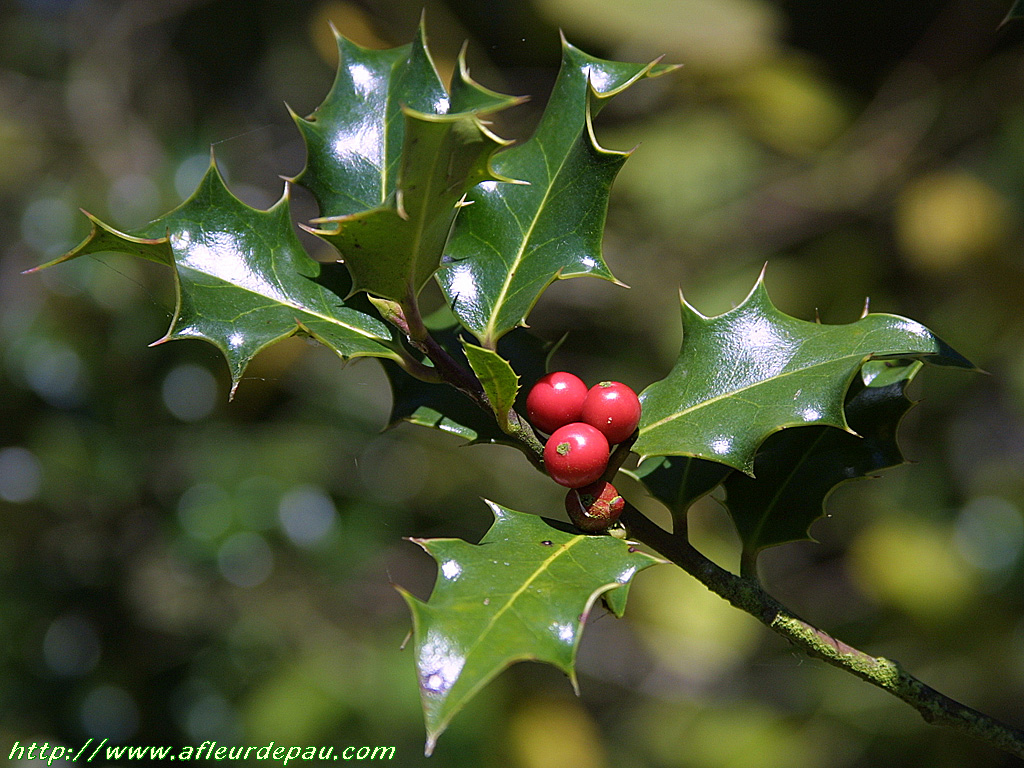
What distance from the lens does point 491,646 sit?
44 centimetres

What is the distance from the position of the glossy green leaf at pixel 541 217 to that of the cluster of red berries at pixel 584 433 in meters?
0.06

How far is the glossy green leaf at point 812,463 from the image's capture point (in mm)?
656

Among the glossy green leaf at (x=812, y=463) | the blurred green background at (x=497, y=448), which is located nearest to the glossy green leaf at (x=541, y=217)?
the glossy green leaf at (x=812, y=463)

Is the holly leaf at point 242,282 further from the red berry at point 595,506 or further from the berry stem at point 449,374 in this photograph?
the red berry at point 595,506

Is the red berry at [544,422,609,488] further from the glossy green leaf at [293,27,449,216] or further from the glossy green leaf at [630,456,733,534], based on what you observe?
the glossy green leaf at [293,27,449,216]

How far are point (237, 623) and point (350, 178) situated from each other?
5.64 ft

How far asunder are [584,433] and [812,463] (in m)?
0.24

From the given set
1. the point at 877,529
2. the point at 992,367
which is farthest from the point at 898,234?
the point at 877,529

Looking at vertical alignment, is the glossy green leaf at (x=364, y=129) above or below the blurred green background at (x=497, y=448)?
above

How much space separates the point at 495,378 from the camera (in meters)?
→ 0.54

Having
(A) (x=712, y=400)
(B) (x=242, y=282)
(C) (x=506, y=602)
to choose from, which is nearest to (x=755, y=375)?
(A) (x=712, y=400)

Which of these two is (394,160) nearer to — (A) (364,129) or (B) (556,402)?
(A) (364,129)

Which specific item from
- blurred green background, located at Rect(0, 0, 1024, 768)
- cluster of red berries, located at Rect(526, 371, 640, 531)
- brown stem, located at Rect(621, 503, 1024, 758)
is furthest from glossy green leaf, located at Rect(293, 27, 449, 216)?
blurred green background, located at Rect(0, 0, 1024, 768)

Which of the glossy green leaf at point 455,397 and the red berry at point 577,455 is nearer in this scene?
the red berry at point 577,455
